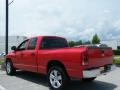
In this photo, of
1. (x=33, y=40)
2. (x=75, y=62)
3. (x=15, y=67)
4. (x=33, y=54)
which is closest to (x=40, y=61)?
(x=33, y=54)

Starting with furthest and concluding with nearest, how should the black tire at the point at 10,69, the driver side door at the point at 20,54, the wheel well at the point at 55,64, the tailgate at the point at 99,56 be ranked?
the black tire at the point at 10,69, the driver side door at the point at 20,54, the wheel well at the point at 55,64, the tailgate at the point at 99,56

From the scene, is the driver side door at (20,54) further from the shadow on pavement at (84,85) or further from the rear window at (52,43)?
the rear window at (52,43)

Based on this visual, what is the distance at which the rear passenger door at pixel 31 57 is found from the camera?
10.1m

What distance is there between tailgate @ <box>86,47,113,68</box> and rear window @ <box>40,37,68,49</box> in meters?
2.24

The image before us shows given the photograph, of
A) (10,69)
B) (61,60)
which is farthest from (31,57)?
(10,69)

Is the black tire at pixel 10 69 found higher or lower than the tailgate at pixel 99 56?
lower

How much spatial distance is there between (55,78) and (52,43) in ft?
6.36

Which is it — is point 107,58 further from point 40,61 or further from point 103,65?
point 40,61

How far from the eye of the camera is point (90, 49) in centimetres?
797

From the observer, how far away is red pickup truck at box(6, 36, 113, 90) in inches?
309

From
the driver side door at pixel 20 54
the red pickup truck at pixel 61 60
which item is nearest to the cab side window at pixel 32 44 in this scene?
the red pickup truck at pixel 61 60

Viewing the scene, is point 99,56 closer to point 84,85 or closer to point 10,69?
point 84,85

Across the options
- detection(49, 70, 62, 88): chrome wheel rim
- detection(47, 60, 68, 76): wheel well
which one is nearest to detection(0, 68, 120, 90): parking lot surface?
detection(49, 70, 62, 88): chrome wheel rim

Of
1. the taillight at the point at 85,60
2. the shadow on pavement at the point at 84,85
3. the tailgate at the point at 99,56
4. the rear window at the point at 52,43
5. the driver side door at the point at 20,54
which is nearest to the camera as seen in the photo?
the taillight at the point at 85,60
